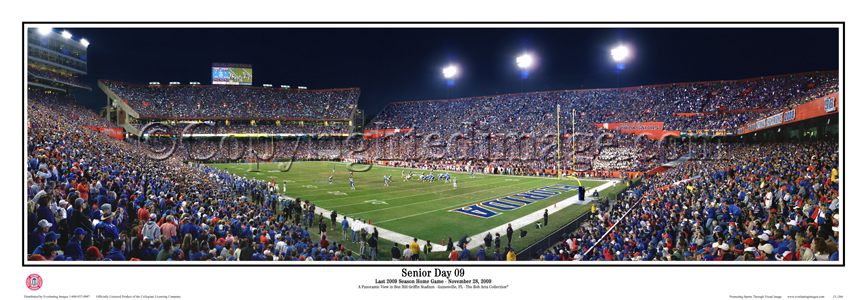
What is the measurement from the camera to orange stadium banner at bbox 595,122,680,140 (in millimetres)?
32562

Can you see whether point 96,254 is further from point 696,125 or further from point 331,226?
point 696,125

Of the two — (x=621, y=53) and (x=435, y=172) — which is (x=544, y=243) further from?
(x=435, y=172)

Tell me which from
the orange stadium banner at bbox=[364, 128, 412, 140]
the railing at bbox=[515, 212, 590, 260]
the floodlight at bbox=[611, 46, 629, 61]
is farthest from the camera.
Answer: the orange stadium banner at bbox=[364, 128, 412, 140]

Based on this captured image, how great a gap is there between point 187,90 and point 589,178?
59.9 meters

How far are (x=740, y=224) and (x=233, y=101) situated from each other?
210 ft

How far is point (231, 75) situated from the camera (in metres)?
56.7

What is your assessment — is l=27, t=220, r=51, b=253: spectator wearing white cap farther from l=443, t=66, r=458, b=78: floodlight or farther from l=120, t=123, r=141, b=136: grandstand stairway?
l=120, t=123, r=141, b=136: grandstand stairway

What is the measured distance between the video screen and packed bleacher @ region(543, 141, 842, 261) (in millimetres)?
59476

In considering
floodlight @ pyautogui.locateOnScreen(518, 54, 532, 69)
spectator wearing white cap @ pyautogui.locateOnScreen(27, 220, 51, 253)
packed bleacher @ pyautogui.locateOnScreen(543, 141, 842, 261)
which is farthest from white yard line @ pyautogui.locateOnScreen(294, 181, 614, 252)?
floodlight @ pyautogui.locateOnScreen(518, 54, 532, 69)

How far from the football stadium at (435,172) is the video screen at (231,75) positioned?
40 cm

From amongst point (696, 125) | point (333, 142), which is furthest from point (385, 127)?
point (696, 125)
